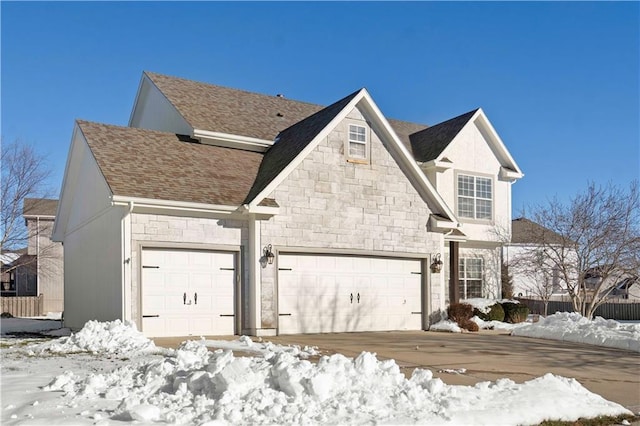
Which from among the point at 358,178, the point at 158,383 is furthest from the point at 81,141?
the point at 158,383

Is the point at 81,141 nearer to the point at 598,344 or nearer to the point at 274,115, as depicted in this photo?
the point at 274,115

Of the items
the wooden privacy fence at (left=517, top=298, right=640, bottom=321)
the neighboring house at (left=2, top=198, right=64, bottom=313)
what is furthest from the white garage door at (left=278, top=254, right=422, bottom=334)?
the neighboring house at (left=2, top=198, right=64, bottom=313)

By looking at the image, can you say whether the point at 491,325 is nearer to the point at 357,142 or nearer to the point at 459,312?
the point at 459,312

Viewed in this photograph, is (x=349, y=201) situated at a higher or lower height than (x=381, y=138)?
lower

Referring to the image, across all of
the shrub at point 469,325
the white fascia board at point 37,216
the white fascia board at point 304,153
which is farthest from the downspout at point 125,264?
the white fascia board at point 37,216

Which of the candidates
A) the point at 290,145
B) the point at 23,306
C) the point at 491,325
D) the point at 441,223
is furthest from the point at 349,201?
the point at 23,306

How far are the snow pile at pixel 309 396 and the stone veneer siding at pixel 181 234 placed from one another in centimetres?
704

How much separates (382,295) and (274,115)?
8.51m

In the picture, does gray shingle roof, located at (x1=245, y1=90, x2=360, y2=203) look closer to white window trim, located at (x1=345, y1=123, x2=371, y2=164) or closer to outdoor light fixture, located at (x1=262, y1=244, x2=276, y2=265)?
white window trim, located at (x1=345, y1=123, x2=371, y2=164)

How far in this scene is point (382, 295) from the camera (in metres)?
18.6

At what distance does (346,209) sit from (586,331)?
7.22 metres

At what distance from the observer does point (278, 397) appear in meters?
6.67

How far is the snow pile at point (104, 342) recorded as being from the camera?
37.8 feet

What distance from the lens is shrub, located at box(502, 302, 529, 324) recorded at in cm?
2217
